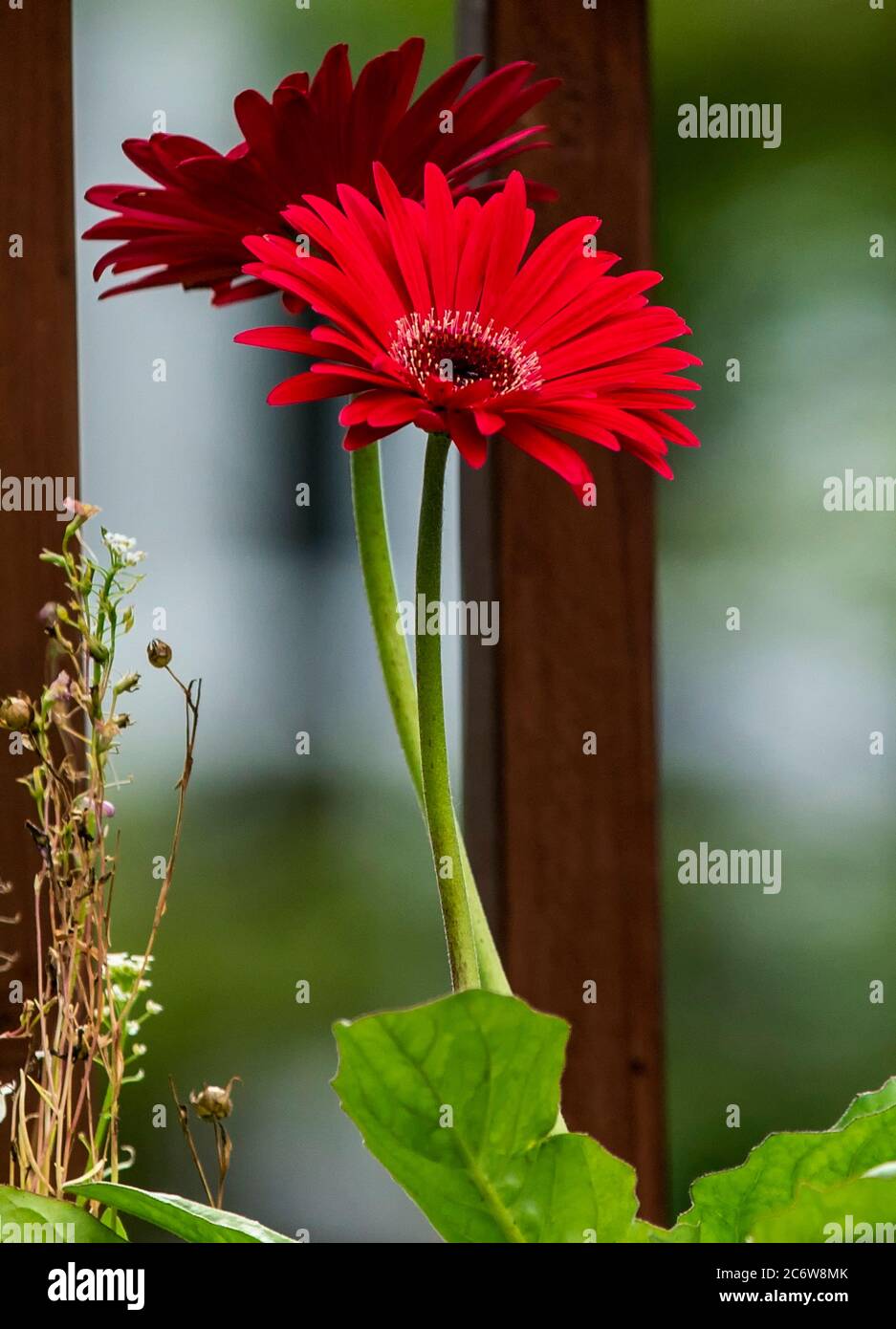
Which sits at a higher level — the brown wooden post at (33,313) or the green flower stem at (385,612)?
the brown wooden post at (33,313)

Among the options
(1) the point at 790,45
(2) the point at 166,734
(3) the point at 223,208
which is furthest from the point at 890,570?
(3) the point at 223,208

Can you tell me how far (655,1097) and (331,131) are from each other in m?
0.55

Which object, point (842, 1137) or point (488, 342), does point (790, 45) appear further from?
point (842, 1137)

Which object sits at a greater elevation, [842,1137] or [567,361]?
[567,361]

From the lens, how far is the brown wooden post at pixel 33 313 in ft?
1.83

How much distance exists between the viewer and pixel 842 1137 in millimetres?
307

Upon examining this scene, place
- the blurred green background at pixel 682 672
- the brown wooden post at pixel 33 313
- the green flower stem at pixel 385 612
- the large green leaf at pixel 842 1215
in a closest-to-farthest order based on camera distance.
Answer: the large green leaf at pixel 842 1215, the green flower stem at pixel 385 612, the brown wooden post at pixel 33 313, the blurred green background at pixel 682 672

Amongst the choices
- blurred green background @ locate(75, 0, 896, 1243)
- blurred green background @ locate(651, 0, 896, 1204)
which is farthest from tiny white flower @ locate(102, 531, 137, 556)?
blurred green background @ locate(651, 0, 896, 1204)

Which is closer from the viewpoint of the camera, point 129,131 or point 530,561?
point 530,561

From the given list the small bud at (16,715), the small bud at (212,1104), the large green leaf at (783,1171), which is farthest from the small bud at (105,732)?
the large green leaf at (783,1171)

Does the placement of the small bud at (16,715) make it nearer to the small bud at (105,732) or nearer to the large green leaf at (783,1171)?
the small bud at (105,732)

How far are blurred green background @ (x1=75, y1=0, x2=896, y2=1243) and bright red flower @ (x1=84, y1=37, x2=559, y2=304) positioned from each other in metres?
0.44

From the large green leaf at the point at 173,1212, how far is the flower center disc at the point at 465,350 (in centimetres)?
25

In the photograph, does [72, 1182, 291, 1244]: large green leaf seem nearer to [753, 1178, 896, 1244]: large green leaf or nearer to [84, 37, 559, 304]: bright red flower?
[753, 1178, 896, 1244]: large green leaf
